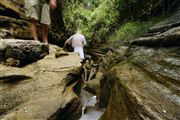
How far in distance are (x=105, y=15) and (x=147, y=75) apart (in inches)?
390

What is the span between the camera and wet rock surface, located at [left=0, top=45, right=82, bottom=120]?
2.74m

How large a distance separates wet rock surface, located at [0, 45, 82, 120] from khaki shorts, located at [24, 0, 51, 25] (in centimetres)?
133

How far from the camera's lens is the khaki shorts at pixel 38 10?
5.01 metres

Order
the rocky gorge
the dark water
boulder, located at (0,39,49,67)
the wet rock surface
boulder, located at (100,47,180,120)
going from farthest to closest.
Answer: the dark water → boulder, located at (0,39,49,67) → the wet rock surface → the rocky gorge → boulder, located at (100,47,180,120)

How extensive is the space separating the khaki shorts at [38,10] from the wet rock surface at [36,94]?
4.37ft

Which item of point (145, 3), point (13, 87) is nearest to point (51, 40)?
point (145, 3)

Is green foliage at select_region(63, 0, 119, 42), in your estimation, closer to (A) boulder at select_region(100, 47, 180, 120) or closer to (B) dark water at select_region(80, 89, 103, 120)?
(B) dark water at select_region(80, 89, 103, 120)

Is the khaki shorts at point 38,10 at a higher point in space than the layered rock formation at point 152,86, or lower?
higher

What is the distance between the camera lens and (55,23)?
954cm

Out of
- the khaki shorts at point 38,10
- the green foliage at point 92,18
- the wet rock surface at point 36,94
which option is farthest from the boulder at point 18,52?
the green foliage at point 92,18

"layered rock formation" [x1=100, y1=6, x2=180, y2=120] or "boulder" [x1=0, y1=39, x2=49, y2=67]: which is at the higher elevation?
"boulder" [x1=0, y1=39, x2=49, y2=67]

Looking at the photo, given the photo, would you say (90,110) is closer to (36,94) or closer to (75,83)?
(75,83)

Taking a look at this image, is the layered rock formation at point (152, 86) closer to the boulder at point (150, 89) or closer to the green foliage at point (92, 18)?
the boulder at point (150, 89)

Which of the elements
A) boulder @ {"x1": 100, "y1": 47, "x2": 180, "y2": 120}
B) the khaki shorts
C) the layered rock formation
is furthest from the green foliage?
boulder @ {"x1": 100, "y1": 47, "x2": 180, "y2": 120}
